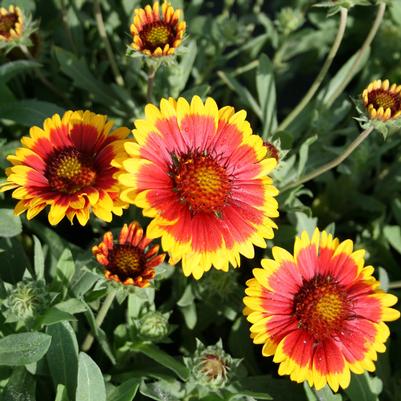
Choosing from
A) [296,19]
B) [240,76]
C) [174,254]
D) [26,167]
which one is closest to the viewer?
[174,254]

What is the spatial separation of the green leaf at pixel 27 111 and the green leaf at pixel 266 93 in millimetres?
715

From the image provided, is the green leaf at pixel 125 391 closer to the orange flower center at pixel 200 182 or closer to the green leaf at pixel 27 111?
the orange flower center at pixel 200 182

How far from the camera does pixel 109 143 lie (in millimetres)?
1491

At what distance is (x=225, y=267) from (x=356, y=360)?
1.40ft

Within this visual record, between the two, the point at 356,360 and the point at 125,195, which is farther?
the point at 356,360

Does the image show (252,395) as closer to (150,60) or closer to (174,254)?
(174,254)

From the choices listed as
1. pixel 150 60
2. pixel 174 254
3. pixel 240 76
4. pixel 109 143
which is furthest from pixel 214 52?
pixel 174 254

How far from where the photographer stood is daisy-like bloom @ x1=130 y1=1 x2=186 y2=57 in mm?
1535

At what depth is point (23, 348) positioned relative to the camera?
1.38 m

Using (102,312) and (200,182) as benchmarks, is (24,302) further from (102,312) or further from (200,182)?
(200,182)

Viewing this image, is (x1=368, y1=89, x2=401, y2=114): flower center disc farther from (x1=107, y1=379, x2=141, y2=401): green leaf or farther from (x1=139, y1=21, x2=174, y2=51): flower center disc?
(x1=107, y1=379, x2=141, y2=401): green leaf

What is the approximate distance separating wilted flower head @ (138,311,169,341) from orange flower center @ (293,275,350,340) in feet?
1.17

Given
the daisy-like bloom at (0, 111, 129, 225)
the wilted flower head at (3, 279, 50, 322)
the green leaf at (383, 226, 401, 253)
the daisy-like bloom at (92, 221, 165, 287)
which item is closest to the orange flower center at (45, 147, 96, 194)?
the daisy-like bloom at (0, 111, 129, 225)

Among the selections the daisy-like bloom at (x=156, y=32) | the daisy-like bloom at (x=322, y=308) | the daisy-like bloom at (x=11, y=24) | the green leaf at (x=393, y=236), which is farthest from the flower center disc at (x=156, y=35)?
the green leaf at (x=393, y=236)
